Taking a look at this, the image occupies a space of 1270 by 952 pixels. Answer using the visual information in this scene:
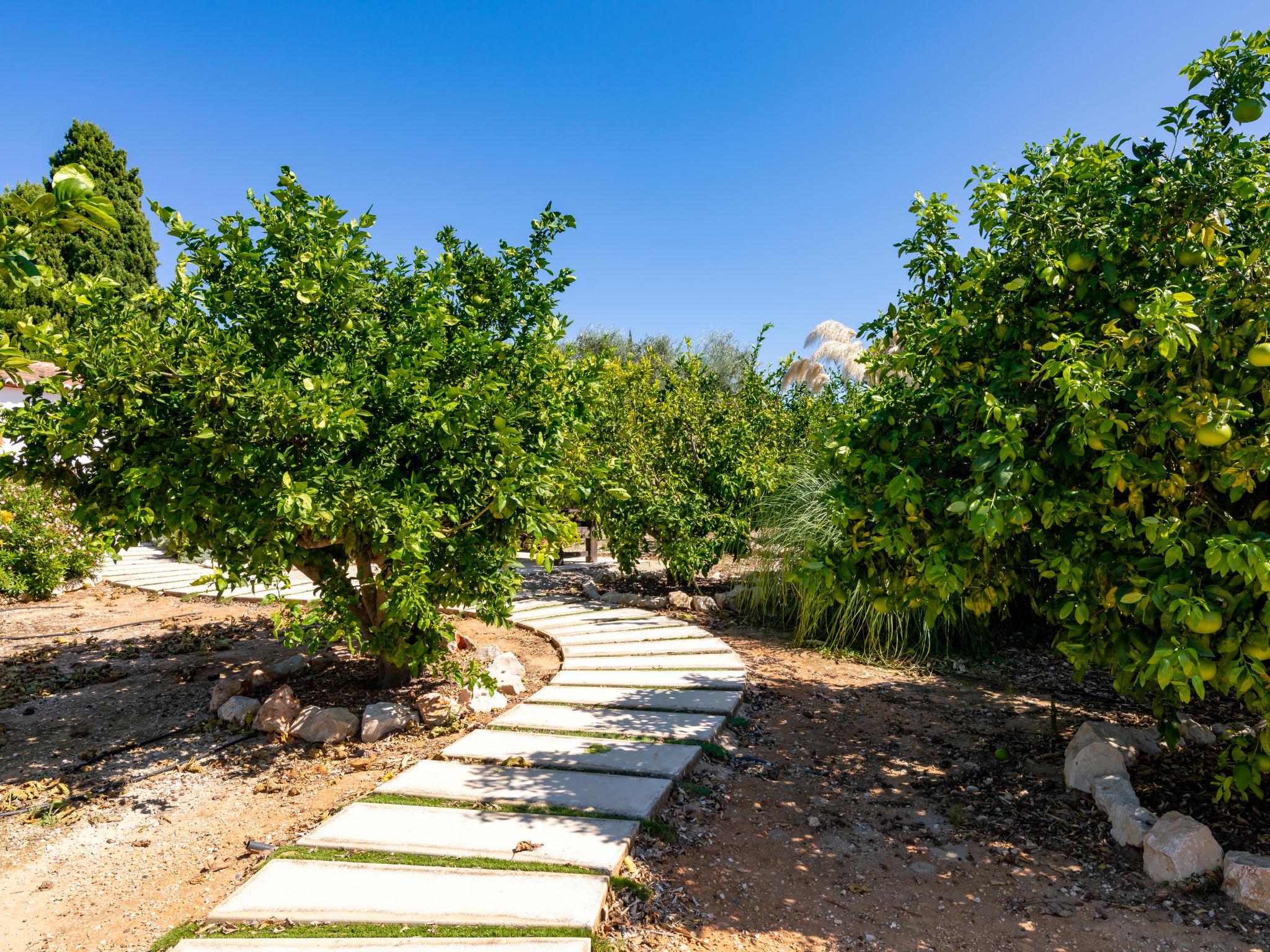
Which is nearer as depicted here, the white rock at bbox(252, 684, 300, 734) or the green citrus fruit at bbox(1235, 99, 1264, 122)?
the green citrus fruit at bbox(1235, 99, 1264, 122)

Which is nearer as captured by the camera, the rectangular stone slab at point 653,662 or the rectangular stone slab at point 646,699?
the rectangular stone slab at point 646,699

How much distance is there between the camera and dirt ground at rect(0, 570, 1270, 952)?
2.71m

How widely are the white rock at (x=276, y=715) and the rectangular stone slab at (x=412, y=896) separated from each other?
5.63 ft

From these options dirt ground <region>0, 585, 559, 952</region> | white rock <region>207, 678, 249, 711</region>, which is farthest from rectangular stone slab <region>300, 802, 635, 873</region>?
white rock <region>207, 678, 249, 711</region>

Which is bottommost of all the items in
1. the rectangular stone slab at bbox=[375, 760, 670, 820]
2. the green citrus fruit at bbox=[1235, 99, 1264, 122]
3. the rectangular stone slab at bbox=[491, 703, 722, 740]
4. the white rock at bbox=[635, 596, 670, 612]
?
the rectangular stone slab at bbox=[375, 760, 670, 820]

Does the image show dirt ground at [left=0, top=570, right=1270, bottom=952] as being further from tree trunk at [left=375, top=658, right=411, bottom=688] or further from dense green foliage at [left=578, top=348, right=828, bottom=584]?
dense green foliage at [left=578, top=348, right=828, bottom=584]

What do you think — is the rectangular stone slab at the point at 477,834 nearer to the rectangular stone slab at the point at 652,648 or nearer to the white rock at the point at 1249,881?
the white rock at the point at 1249,881

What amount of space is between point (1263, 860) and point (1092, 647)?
94cm

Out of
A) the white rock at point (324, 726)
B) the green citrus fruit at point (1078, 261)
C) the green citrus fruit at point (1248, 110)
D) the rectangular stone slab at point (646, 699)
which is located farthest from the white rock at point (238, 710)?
the green citrus fruit at point (1248, 110)

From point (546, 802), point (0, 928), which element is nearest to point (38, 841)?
point (0, 928)

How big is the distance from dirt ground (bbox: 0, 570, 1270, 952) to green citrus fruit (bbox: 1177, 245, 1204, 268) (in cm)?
242

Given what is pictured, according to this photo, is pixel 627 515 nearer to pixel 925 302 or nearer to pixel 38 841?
pixel 925 302

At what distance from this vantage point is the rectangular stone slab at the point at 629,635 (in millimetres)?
6648

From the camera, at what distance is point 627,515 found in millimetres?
8445
